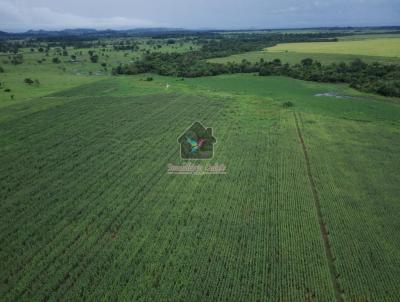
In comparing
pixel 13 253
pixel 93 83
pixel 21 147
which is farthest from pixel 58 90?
pixel 13 253

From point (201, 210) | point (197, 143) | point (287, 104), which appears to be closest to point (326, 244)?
point (201, 210)

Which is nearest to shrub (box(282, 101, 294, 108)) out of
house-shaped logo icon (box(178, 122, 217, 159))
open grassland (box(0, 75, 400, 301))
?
open grassland (box(0, 75, 400, 301))

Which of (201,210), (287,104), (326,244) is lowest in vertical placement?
(287,104)

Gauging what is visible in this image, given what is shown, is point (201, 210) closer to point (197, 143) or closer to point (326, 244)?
point (326, 244)

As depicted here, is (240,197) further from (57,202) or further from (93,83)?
(93,83)

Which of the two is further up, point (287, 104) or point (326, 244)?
point (326, 244)

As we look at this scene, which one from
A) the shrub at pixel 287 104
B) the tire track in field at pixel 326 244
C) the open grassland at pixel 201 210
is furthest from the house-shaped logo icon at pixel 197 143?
the shrub at pixel 287 104

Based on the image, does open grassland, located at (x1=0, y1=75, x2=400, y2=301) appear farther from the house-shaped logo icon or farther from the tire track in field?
the house-shaped logo icon
